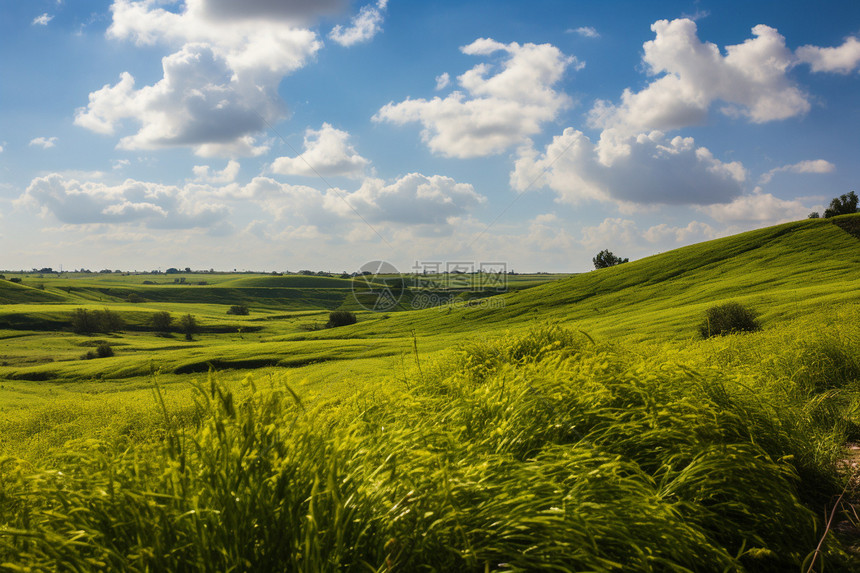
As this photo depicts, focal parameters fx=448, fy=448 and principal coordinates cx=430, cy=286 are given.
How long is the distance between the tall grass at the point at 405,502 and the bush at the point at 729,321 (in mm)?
21902

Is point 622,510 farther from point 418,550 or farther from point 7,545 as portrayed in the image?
point 7,545

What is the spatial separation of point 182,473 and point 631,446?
4.09 m

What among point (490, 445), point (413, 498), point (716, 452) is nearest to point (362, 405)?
point (490, 445)

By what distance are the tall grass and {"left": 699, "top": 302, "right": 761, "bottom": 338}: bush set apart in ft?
71.9

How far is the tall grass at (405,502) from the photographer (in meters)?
2.77

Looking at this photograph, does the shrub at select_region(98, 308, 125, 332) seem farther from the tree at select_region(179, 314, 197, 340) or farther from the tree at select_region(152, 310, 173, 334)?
the tree at select_region(179, 314, 197, 340)

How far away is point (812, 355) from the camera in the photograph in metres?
8.81

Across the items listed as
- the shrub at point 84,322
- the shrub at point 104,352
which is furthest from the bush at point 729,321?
the shrub at point 84,322

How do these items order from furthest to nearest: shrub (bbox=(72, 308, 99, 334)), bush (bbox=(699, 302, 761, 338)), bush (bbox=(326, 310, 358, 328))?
shrub (bbox=(72, 308, 99, 334))
bush (bbox=(326, 310, 358, 328))
bush (bbox=(699, 302, 761, 338))

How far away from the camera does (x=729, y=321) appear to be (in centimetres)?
2369

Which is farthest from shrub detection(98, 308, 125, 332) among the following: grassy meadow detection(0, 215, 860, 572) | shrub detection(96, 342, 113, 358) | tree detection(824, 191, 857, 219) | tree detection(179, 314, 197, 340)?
tree detection(824, 191, 857, 219)

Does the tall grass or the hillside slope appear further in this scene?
the hillside slope

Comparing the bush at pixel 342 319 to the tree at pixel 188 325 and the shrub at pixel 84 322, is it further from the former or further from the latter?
the shrub at pixel 84 322

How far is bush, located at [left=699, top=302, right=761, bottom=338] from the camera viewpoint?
23.4m
